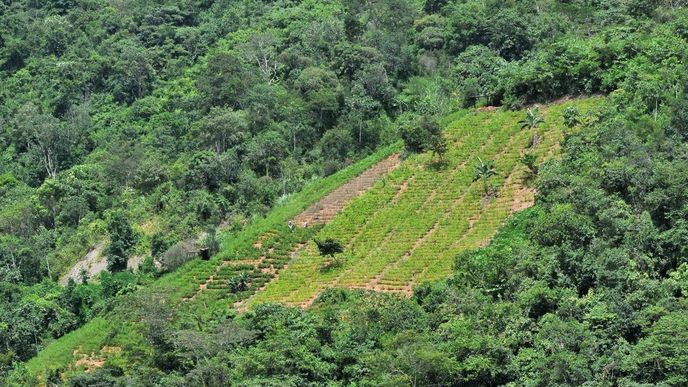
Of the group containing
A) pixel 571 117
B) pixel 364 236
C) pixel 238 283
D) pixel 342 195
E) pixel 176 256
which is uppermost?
pixel 571 117

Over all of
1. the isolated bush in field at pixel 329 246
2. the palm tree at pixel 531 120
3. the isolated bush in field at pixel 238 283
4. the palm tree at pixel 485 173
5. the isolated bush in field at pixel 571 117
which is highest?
the isolated bush in field at pixel 571 117

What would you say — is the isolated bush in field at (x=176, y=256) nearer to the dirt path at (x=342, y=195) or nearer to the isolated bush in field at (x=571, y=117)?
the dirt path at (x=342, y=195)

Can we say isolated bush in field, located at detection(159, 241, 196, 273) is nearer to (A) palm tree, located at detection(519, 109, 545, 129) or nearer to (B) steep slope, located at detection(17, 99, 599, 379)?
(B) steep slope, located at detection(17, 99, 599, 379)

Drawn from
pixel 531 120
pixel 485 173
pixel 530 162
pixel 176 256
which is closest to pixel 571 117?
pixel 531 120

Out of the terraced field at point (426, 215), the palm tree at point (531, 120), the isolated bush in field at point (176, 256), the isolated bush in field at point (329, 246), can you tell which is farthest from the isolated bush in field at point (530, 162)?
the isolated bush in field at point (176, 256)

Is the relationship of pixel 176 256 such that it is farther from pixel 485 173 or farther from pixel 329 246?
pixel 485 173

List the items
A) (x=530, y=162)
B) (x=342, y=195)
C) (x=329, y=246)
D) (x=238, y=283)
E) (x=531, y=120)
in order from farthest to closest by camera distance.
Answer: (x=342, y=195), (x=531, y=120), (x=530, y=162), (x=238, y=283), (x=329, y=246)
